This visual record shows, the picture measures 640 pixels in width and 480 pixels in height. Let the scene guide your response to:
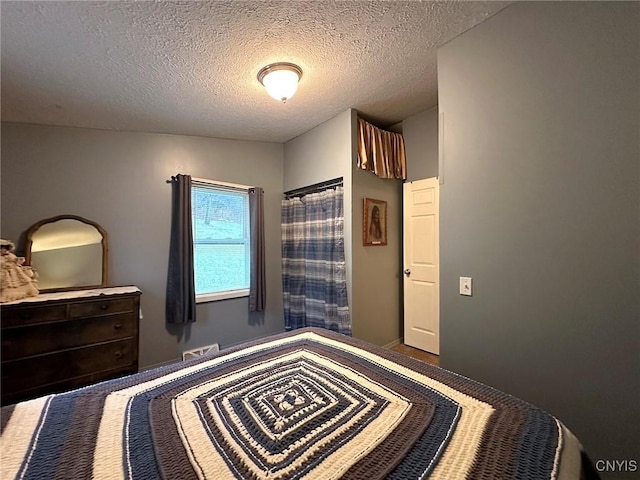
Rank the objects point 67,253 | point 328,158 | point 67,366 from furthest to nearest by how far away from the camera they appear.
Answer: point 328,158
point 67,253
point 67,366

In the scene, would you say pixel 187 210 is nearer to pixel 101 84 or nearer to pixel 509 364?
pixel 101 84

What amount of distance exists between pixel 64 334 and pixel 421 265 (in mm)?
3359

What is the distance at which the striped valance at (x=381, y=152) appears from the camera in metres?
2.85

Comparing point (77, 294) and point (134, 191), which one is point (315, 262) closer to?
point (134, 191)

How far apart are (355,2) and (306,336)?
189 centimetres

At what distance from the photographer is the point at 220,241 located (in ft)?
10.8

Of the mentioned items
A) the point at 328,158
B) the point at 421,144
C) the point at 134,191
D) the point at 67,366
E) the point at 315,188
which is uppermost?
the point at 421,144

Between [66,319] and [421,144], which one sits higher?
[421,144]

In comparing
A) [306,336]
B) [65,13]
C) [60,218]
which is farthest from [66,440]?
[60,218]

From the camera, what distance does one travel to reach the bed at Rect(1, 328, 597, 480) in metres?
0.69

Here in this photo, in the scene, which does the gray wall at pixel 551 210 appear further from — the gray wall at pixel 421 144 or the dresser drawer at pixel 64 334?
the dresser drawer at pixel 64 334

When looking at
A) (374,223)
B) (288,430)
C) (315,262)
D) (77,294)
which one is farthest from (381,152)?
(77,294)

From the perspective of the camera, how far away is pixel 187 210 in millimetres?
2893

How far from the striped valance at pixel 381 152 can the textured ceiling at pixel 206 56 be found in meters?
0.30
